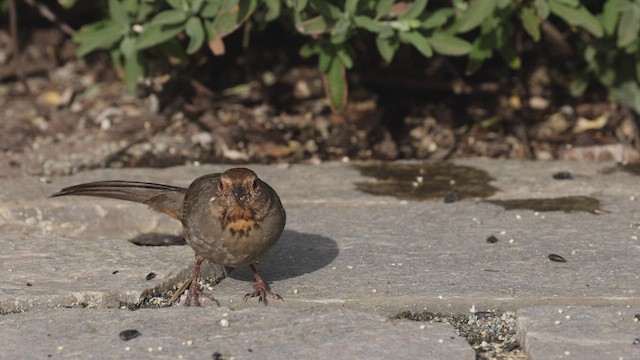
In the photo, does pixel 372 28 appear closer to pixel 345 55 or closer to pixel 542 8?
pixel 345 55

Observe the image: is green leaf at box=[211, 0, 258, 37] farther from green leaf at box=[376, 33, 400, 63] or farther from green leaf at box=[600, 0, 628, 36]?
green leaf at box=[600, 0, 628, 36]

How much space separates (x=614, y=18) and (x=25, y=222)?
317 cm

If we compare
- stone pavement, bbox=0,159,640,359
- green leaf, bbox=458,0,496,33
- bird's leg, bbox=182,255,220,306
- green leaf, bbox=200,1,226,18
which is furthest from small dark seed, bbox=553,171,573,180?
bird's leg, bbox=182,255,220,306

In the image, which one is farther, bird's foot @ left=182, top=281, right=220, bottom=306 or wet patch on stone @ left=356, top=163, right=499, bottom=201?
wet patch on stone @ left=356, top=163, right=499, bottom=201

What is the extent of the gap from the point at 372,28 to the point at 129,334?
243 centimetres

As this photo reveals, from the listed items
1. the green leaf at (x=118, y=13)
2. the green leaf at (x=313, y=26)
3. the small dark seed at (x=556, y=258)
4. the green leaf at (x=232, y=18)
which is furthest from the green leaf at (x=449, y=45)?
the green leaf at (x=118, y=13)

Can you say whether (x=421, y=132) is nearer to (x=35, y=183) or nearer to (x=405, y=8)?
(x=405, y=8)

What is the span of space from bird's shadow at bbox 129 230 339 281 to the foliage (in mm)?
1165

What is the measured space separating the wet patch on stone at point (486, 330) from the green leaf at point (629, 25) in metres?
2.25

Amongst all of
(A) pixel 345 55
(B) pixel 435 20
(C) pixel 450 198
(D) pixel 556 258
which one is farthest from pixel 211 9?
(D) pixel 556 258

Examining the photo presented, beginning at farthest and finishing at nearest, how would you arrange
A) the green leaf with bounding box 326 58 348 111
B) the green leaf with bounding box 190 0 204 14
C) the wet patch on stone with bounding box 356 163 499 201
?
1. the green leaf with bounding box 326 58 348 111
2. the green leaf with bounding box 190 0 204 14
3. the wet patch on stone with bounding box 356 163 499 201

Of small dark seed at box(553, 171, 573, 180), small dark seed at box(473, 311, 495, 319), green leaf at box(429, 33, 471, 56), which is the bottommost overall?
small dark seed at box(473, 311, 495, 319)

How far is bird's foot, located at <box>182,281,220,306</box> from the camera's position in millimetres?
4312

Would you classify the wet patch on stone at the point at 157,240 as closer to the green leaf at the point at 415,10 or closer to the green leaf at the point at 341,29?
the green leaf at the point at 341,29
